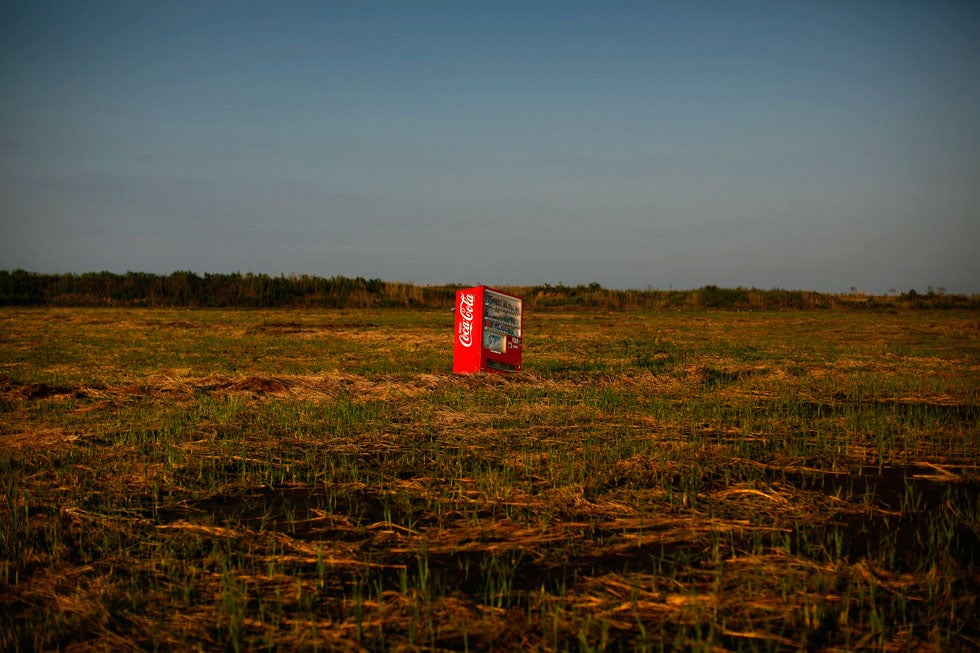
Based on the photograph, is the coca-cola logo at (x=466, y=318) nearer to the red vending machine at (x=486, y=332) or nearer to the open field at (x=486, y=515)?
the red vending machine at (x=486, y=332)

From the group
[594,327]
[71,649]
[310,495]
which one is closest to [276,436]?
[310,495]

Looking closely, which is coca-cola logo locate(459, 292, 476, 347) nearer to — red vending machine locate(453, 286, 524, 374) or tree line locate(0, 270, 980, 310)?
red vending machine locate(453, 286, 524, 374)

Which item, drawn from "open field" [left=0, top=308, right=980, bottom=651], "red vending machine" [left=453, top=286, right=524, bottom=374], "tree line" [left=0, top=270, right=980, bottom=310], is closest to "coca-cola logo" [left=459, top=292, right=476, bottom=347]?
"red vending machine" [left=453, top=286, right=524, bottom=374]

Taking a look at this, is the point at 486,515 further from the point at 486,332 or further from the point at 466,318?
the point at 466,318

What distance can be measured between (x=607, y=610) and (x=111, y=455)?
519 cm

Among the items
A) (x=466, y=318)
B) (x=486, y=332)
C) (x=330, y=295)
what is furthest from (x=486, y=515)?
(x=330, y=295)

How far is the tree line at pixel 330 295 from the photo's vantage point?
4031 cm

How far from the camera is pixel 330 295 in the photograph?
43.0 m

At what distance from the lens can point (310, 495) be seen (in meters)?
5.52

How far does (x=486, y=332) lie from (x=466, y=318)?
466 mm

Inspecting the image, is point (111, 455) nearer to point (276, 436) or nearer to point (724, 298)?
point (276, 436)

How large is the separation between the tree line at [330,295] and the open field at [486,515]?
30857mm

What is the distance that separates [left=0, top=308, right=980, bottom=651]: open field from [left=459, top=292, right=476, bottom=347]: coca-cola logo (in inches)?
54.6

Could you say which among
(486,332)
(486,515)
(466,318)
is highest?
(466,318)
